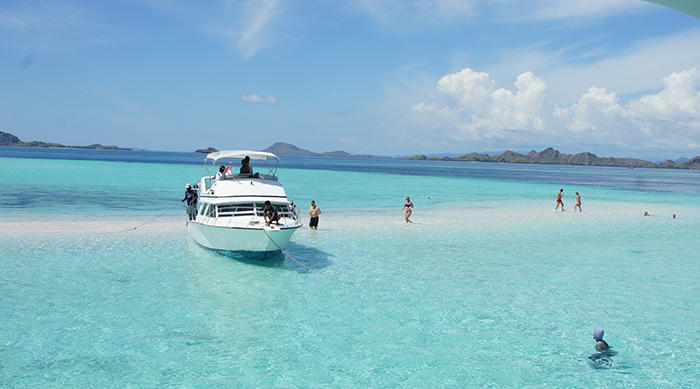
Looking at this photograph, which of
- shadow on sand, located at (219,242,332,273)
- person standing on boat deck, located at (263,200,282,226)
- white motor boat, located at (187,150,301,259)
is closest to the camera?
white motor boat, located at (187,150,301,259)

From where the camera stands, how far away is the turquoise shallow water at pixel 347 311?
8.86 metres

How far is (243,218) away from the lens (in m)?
17.0

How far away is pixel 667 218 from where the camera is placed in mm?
32875

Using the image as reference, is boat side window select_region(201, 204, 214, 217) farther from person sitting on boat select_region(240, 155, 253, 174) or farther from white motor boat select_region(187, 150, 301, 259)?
person sitting on boat select_region(240, 155, 253, 174)

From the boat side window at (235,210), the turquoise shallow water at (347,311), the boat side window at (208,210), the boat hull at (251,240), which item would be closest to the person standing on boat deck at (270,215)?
the boat hull at (251,240)

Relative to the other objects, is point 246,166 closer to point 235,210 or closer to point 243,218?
point 235,210

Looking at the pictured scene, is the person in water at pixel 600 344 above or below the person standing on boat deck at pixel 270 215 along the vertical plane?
below

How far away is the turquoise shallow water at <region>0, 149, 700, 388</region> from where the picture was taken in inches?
349

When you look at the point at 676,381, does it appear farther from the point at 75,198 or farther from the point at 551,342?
the point at 75,198

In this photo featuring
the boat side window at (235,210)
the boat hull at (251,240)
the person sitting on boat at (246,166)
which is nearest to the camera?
the boat hull at (251,240)

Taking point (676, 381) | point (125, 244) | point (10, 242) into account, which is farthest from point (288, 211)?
point (676, 381)

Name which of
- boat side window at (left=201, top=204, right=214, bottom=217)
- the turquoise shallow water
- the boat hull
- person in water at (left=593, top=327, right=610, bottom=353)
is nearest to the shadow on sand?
the turquoise shallow water

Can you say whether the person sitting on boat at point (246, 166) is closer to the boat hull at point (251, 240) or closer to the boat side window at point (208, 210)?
the boat side window at point (208, 210)

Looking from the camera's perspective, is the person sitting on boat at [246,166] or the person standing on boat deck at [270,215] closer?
the person standing on boat deck at [270,215]
